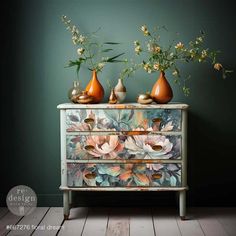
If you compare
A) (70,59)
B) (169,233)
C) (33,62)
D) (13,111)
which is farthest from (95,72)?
(169,233)

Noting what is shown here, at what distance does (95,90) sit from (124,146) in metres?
0.46

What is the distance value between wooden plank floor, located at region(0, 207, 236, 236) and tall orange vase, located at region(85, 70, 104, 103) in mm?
859

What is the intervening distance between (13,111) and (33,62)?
0.42m

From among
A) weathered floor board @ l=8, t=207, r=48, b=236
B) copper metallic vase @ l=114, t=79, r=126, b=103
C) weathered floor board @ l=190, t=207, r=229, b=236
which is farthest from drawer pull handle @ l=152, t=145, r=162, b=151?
weathered floor board @ l=8, t=207, r=48, b=236

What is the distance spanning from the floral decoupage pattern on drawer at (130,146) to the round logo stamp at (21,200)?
0.69 metres

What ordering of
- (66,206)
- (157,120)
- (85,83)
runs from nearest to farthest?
(157,120) < (66,206) < (85,83)

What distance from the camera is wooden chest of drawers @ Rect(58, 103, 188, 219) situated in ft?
9.25

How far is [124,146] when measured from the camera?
284cm

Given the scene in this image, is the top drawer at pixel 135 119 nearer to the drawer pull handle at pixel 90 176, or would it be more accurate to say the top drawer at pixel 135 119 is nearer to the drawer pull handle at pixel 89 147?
the drawer pull handle at pixel 89 147

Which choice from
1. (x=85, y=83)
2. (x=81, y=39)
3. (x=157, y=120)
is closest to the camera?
(x=157, y=120)

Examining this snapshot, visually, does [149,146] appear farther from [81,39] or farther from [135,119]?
[81,39]

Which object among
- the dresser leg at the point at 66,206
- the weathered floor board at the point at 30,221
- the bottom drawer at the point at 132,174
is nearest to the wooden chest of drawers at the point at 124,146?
the bottom drawer at the point at 132,174

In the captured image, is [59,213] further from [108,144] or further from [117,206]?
[108,144]

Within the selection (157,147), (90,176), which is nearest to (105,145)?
(90,176)
